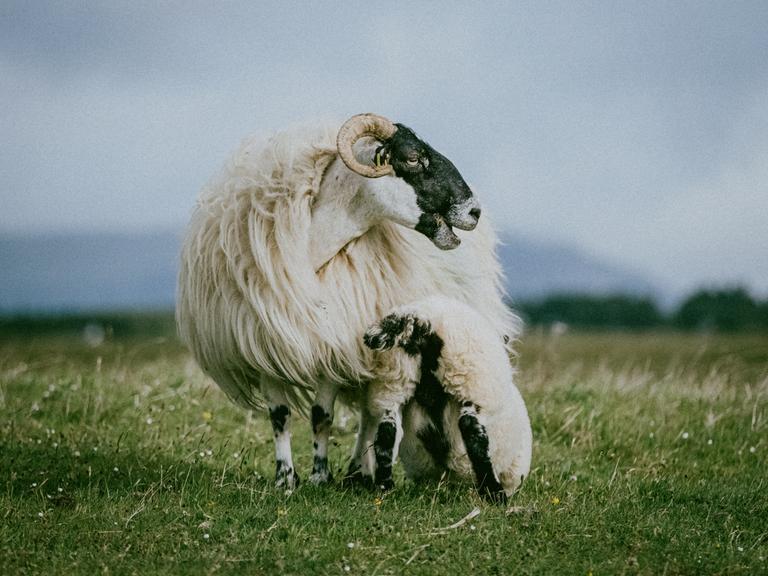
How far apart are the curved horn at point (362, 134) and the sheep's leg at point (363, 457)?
170 cm

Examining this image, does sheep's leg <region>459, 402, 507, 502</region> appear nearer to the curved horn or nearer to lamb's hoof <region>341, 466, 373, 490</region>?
lamb's hoof <region>341, 466, 373, 490</region>

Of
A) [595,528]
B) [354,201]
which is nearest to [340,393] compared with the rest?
[354,201]

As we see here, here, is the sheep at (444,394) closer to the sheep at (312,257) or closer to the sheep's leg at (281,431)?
the sheep at (312,257)

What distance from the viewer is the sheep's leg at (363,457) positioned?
22.4 feet

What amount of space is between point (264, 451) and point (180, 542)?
3.03 meters

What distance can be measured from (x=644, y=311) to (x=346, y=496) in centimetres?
6806

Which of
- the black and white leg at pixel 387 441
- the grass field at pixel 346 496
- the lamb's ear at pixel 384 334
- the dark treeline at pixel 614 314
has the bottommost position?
the dark treeline at pixel 614 314

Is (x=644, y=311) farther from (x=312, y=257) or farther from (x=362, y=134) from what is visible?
(x=362, y=134)

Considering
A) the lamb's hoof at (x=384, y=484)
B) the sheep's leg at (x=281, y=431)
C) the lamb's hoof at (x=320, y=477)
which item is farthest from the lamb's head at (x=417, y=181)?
the lamb's hoof at (x=320, y=477)

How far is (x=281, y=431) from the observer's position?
6.82 meters

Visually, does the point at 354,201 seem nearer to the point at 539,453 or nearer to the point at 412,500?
the point at 412,500

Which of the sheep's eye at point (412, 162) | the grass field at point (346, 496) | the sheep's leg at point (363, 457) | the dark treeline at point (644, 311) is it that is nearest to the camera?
the grass field at point (346, 496)

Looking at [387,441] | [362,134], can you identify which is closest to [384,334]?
[387,441]

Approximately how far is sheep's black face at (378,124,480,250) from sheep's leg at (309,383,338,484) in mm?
1299
